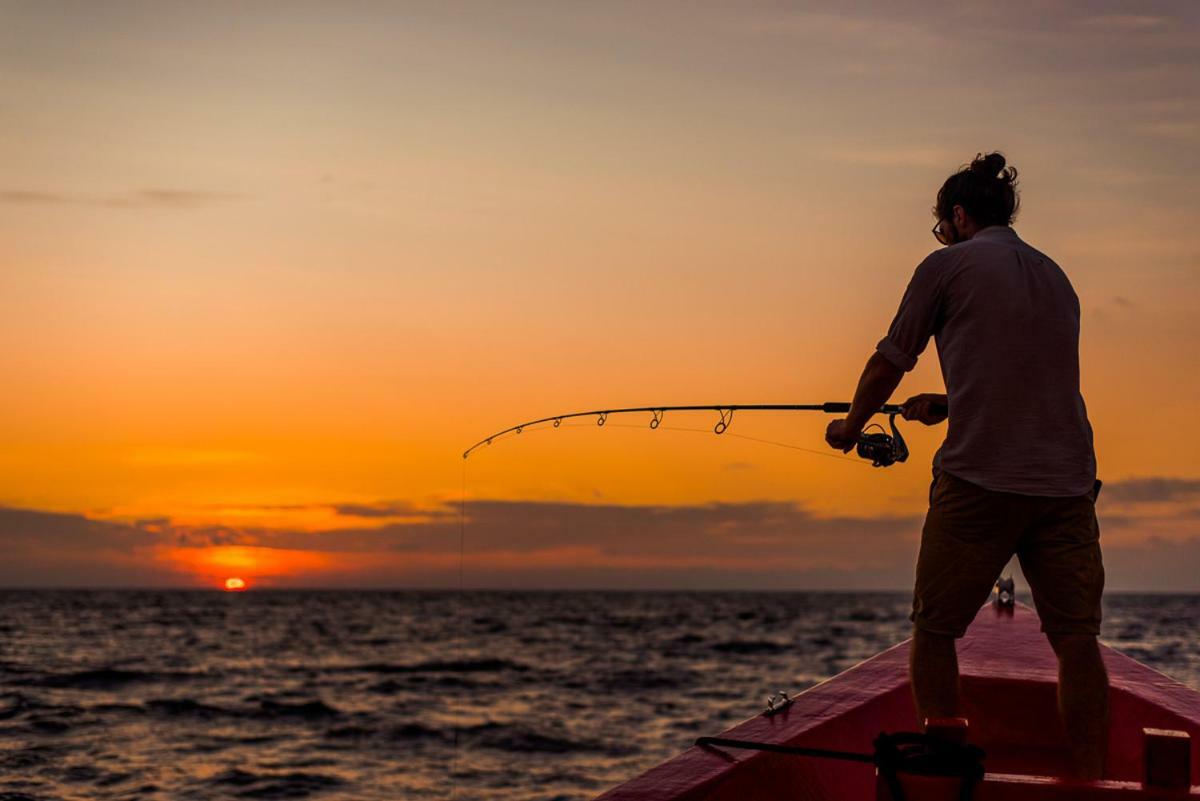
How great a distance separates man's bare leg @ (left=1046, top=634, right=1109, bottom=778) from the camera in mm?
3012

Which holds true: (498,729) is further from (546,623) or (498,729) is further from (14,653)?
(546,623)

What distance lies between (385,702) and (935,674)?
15891mm

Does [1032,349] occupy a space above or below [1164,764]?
above

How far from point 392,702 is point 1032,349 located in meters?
16.2

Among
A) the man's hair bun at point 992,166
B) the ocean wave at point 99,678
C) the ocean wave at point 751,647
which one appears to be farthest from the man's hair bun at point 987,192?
the ocean wave at point 751,647

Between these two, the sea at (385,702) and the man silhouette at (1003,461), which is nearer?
the man silhouette at (1003,461)

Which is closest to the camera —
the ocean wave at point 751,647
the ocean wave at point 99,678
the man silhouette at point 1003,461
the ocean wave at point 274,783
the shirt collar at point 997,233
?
the man silhouette at point 1003,461

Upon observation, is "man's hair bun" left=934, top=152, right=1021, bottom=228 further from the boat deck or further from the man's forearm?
the boat deck

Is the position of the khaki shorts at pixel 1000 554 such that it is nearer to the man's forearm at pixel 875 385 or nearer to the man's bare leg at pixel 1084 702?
the man's bare leg at pixel 1084 702

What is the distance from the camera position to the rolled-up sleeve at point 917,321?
3014mm

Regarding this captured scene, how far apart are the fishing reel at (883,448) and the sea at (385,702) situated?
7.43 meters

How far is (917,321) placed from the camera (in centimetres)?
302

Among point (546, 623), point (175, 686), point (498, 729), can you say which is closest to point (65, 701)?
point (175, 686)

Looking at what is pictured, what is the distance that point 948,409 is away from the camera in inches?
123
